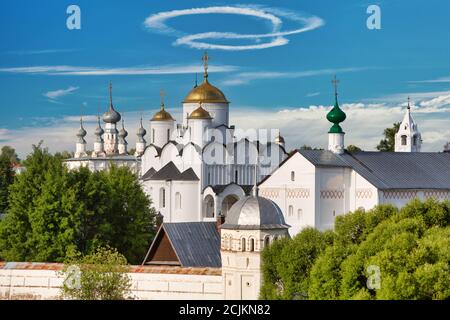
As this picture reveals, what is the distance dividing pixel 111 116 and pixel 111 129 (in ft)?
3.40

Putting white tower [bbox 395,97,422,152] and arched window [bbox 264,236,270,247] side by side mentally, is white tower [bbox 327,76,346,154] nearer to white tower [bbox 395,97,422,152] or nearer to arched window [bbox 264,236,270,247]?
white tower [bbox 395,97,422,152]

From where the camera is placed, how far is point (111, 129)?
85.1 metres

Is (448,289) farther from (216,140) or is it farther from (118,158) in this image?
(118,158)

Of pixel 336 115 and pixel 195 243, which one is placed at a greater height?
pixel 336 115

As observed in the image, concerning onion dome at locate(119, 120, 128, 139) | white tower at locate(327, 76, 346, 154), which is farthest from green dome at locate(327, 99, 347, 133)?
onion dome at locate(119, 120, 128, 139)

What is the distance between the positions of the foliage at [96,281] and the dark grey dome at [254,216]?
139 inches

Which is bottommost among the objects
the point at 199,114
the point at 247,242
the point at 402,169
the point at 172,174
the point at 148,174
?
the point at 247,242

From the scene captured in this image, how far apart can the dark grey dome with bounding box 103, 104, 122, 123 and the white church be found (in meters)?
3.24

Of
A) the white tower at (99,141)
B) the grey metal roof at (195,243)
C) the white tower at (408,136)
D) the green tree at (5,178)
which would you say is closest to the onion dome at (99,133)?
the white tower at (99,141)

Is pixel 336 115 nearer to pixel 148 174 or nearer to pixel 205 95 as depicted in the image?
pixel 205 95

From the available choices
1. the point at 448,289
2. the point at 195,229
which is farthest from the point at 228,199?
the point at 448,289

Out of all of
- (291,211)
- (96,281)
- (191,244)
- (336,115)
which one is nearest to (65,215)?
(191,244)

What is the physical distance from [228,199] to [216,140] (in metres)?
3.29

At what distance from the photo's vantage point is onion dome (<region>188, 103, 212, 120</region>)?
62.3 m
